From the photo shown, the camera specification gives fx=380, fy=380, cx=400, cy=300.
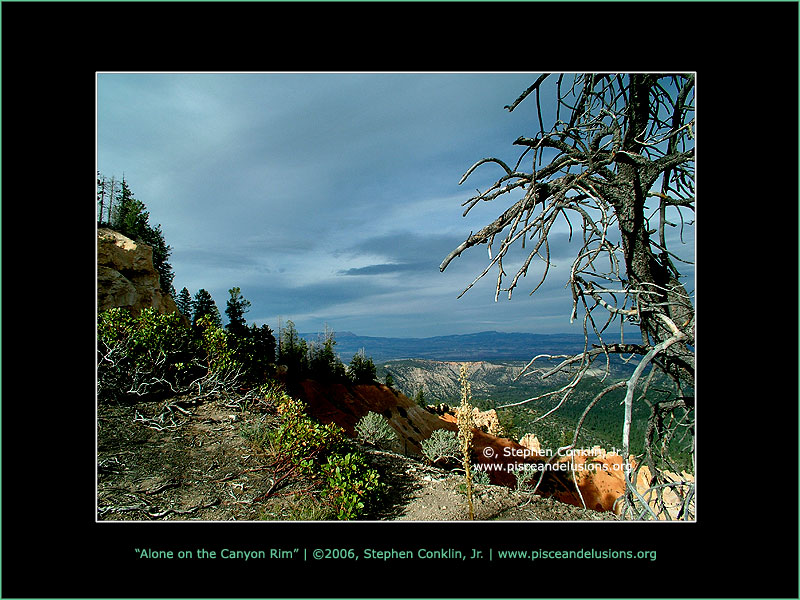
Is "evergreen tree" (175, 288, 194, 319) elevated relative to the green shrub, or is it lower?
elevated

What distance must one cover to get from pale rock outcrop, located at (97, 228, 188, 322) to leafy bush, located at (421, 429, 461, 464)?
481 cm

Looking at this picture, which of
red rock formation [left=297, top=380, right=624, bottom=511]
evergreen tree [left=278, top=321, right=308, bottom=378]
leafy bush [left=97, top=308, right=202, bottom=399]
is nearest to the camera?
red rock formation [left=297, top=380, right=624, bottom=511]

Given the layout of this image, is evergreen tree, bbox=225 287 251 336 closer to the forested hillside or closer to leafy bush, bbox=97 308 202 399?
leafy bush, bbox=97 308 202 399

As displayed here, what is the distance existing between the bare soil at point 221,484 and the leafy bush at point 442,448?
0.86 meters

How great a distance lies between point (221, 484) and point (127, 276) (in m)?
5.99

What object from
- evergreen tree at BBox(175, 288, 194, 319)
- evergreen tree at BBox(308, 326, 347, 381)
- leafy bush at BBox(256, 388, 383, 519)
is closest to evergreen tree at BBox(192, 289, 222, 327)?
evergreen tree at BBox(175, 288, 194, 319)

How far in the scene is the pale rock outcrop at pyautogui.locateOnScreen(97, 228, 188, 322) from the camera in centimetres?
660

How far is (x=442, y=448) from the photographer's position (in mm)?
4902

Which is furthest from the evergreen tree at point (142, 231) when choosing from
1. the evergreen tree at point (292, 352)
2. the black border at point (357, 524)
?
the black border at point (357, 524)

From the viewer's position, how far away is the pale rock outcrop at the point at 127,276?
260 inches
